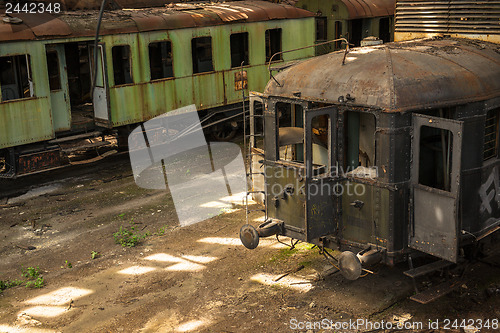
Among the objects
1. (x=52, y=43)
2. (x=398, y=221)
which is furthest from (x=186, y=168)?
(x=398, y=221)

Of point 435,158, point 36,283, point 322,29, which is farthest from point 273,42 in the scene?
point 36,283

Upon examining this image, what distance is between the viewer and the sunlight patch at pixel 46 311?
7.52 m


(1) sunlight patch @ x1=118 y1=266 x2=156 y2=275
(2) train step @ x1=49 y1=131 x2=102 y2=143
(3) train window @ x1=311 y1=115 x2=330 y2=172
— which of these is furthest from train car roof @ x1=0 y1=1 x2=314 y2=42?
(3) train window @ x1=311 y1=115 x2=330 y2=172

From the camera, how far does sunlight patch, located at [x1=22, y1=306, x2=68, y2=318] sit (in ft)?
24.7

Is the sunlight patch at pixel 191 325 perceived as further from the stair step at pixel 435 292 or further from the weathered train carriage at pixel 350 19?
the weathered train carriage at pixel 350 19

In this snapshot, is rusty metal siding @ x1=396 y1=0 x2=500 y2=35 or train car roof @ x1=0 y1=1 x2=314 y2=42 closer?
rusty metal siding @ x1=396 y1=0 x2=500 y2=35

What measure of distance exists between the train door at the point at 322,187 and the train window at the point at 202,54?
8.80 m

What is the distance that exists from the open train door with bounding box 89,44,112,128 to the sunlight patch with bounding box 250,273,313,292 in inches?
278

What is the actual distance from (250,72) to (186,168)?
4.30 m

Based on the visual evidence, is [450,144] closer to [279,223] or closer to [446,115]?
[446,115]

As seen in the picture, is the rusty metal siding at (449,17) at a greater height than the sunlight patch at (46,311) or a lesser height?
→ greater

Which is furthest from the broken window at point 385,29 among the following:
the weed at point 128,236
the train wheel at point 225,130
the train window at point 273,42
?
the weed at point 128,236

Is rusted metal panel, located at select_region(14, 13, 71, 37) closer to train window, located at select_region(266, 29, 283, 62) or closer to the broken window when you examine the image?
train window, located at select_region(266, 29, 283, 62)

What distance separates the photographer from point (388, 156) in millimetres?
6777
